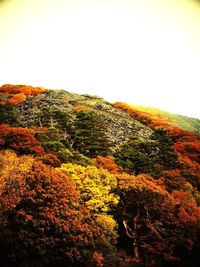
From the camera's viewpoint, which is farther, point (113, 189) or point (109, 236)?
point (113, 189)

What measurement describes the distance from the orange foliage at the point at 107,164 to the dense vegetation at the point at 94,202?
0.12 meters

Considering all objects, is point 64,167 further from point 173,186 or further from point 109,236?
point 173,186

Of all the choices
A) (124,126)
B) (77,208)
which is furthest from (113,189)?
(124,126)

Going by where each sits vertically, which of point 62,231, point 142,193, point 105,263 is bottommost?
point 105,263

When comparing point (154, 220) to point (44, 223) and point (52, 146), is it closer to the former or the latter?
point (44, 223)

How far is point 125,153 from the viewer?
1575 inches

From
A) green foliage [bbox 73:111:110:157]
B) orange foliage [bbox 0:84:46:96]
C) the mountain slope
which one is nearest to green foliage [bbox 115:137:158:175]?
green foliage [bbox 73:111:110:157]

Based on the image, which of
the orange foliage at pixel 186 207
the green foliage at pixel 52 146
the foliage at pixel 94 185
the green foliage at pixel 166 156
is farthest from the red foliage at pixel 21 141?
the orange foliage at pixel 186 207

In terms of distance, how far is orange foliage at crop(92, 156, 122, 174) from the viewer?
35.0 metres

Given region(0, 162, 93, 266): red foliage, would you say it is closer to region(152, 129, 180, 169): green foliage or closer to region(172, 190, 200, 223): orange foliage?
region(172, 190, 200, 223): orange foliage

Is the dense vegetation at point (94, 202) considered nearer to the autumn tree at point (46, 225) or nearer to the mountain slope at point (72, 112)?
the autumn tree at point (46, 225)

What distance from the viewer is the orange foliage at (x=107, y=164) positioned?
35.0 meters

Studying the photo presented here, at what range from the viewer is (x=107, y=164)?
35.8 metres

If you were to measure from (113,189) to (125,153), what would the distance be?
31.2 feet
